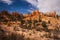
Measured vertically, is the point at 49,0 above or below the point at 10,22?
above

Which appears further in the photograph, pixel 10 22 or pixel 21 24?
pixel 21 24

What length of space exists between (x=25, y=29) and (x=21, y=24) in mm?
281

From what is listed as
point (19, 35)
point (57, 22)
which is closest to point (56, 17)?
point (57, 22)

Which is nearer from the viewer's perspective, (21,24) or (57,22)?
(21,24)

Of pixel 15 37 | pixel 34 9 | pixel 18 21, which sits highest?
pixel 34 9

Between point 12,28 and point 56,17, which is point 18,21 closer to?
point 12,28

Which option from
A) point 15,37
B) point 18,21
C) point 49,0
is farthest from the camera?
point 49,0

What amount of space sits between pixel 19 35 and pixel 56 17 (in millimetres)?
2363

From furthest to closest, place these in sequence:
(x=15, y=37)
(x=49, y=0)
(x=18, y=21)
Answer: (x=49, y=0) → (x=18, y=21) → (x=15, y=37)

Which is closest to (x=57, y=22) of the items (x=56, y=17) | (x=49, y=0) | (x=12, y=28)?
(x=56, y=17)

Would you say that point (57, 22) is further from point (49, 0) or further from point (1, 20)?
point (1, 20)

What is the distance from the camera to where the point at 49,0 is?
8250mm

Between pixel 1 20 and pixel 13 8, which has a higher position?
pixel 13 8

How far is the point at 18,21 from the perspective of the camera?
7676mm
